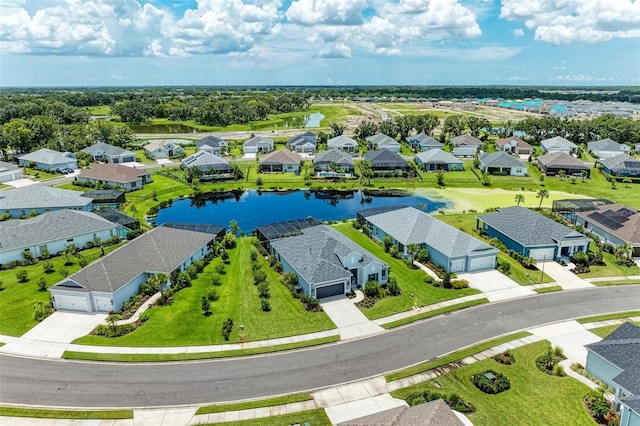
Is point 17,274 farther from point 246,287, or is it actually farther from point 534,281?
point 534,281

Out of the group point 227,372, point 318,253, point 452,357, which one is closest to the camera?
point 227,372

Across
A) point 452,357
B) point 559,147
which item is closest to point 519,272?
point 452,357

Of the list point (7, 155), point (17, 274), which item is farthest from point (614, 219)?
point (7, 155)

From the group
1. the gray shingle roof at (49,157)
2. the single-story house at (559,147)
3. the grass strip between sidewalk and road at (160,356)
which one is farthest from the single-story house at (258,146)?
the grass strip between sidewalk and road at (160,356)

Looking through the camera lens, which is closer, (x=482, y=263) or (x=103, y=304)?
(x=103, y=304)

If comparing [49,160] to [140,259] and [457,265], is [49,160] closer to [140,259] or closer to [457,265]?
[140,259]

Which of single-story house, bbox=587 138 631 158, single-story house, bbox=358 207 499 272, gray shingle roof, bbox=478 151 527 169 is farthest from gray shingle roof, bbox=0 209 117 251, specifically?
single-story house, bbox=587 138 631 158
